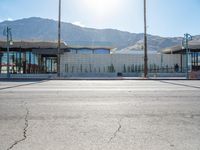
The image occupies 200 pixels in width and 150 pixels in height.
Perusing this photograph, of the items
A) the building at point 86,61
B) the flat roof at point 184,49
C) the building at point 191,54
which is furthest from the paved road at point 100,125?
the building at point 191,54

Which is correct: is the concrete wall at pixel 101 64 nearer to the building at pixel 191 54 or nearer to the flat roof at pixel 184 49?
the building at pixel 191 54

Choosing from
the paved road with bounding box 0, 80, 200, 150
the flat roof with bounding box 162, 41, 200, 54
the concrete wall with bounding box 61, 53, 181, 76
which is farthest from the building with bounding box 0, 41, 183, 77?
the paved road with bounding box 0, 80, 200, 150

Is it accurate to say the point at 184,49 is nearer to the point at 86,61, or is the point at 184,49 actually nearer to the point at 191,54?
the point at 191,54

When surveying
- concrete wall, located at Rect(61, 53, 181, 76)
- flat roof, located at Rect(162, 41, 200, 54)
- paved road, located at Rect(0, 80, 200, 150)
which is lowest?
paved road, located at Rect(0, 80, 200, 150)

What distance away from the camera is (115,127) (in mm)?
7043

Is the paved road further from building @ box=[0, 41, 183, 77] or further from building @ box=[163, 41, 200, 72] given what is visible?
→ building @ box=[163, 41, 200, 72]

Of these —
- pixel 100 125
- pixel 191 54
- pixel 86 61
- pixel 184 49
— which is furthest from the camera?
pixel 191 54

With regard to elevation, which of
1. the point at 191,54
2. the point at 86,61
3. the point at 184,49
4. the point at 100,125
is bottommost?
the point at 100,125

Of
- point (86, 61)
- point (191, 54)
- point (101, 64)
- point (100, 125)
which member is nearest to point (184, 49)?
point (191, 54)

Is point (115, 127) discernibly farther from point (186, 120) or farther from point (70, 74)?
point (70, 74)

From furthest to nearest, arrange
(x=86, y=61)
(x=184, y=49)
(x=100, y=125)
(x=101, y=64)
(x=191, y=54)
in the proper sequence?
(x=191, y=54)
(x=184, y=49)
(x=101, y=64)
(x=86, y=61)
(x=100, y=125)

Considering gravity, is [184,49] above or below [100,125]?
above

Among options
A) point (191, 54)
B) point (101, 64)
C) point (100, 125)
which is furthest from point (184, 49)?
point (100, 125)

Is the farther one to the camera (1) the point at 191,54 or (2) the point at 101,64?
(1) the point at 191,54
